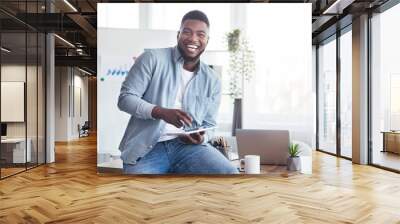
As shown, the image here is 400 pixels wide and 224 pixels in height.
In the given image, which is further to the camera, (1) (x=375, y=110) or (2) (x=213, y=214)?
(1) (x=375, y=110)

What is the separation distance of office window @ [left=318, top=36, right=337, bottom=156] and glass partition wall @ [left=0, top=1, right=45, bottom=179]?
6929 mm

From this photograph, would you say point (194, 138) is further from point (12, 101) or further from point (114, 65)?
point (12, 101)

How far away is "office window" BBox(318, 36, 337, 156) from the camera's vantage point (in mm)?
10261

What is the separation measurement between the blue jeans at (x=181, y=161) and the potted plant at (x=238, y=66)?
2.02 feet

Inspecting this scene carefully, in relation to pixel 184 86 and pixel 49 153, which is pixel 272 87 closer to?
pixel 184 86

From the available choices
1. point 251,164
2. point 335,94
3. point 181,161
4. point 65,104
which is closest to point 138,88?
point 181,161

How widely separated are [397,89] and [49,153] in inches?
270

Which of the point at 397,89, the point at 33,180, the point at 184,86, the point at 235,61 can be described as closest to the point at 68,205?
the point at 33,180

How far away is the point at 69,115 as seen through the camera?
16109 millimetres

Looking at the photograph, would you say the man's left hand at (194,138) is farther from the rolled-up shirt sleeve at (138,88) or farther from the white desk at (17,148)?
the white desk at (17,148)

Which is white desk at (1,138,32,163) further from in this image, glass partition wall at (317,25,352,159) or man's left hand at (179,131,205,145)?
glass partition wall at (317,25,352,159)

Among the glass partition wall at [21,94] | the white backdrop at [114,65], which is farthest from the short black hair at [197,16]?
the glass partition wall at [21,94]

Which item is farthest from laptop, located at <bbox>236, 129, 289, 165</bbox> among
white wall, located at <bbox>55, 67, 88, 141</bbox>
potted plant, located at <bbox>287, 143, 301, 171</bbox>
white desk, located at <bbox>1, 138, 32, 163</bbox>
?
white wall, located at <bbox>55, 67, 88, 141</bbox>

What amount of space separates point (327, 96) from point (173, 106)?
236 inches
